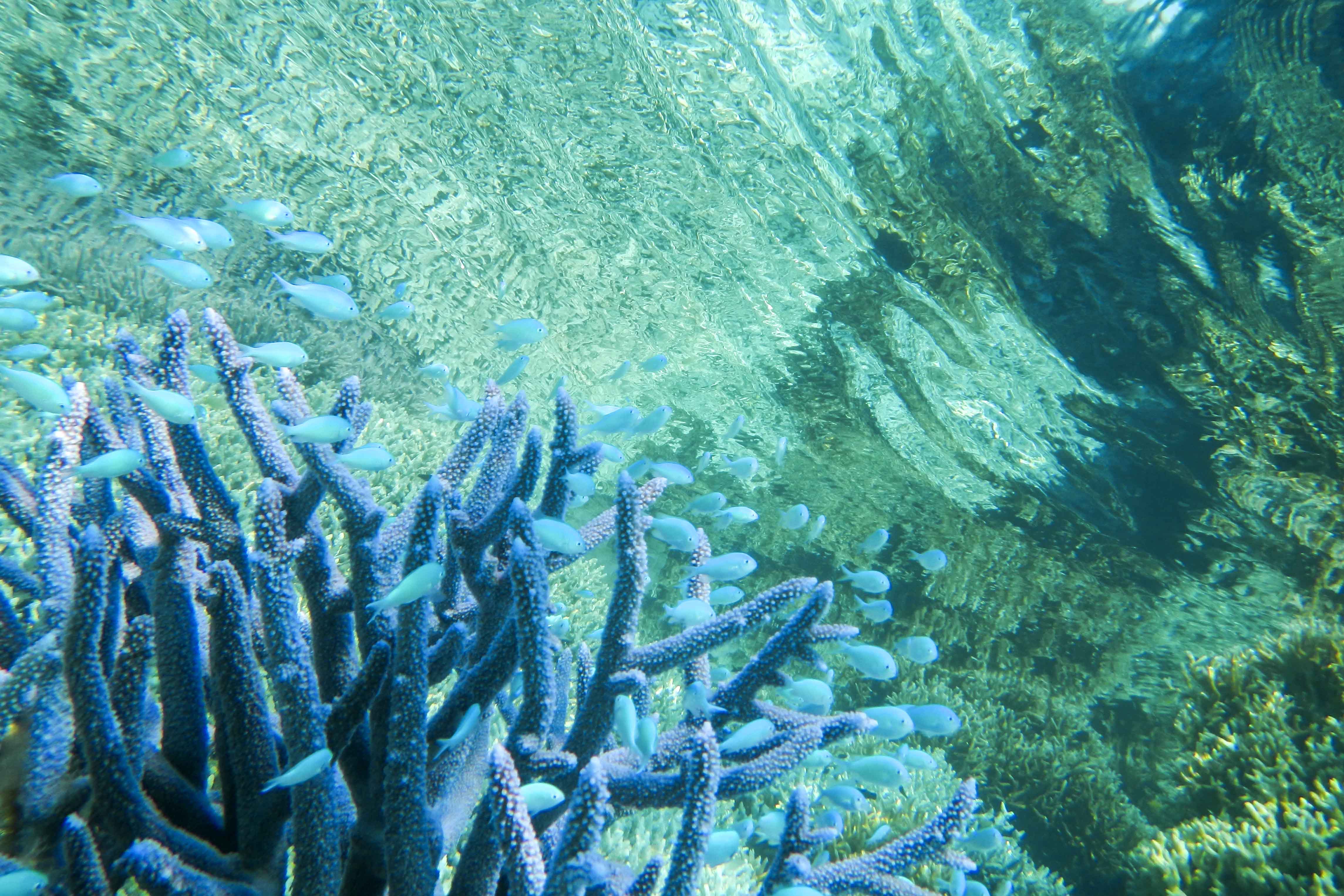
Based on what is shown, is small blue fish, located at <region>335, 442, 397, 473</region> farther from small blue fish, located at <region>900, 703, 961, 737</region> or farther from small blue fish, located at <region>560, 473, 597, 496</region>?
small blue fish, located at <region>900, 703, 961, 737</region>

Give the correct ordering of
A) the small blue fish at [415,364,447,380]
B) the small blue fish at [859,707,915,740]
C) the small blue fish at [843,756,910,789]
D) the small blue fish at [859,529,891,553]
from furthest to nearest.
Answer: the small blue fish at [859,529,891,553], the small blue fish at [415,364,447,380], the small blue fish at [859,707,915,740], the small blue fish at [843,756,910,789]

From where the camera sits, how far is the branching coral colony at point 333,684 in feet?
5.72

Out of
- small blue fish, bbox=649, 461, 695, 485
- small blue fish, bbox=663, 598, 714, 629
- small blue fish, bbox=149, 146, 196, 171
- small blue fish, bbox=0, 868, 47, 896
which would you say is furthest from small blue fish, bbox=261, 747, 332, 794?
small blue fish, bbox=149, 146, 196, 171

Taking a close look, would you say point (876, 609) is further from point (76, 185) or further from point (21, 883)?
point (76, 185)

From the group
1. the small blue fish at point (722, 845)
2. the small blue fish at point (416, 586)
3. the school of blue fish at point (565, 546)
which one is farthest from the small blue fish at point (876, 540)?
the small blue fish at point (416, 586)

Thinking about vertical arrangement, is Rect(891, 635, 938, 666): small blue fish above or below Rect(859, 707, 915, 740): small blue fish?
above

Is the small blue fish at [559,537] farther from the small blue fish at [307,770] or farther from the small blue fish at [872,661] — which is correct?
the small blue fish at [872,661]

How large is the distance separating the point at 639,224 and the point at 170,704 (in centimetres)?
983

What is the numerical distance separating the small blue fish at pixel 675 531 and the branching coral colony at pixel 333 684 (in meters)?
1.55

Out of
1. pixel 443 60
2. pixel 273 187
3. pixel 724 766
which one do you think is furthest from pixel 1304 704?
pixel 273 187

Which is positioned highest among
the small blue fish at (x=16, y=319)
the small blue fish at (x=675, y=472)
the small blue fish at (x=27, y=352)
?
the small blue fish at (x=675, y=472)

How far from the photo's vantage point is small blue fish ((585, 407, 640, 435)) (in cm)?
578

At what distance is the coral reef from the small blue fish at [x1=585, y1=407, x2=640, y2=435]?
6.46m

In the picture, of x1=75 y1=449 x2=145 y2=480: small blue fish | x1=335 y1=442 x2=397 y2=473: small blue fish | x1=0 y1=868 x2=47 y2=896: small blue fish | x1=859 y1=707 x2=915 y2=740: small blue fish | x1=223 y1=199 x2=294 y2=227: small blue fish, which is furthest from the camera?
x1=223 y1=199 x2=294 y2=227: small blue fish
